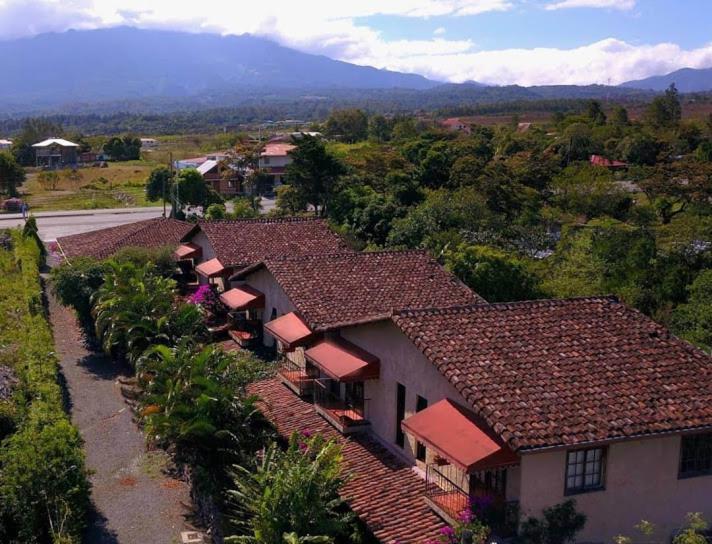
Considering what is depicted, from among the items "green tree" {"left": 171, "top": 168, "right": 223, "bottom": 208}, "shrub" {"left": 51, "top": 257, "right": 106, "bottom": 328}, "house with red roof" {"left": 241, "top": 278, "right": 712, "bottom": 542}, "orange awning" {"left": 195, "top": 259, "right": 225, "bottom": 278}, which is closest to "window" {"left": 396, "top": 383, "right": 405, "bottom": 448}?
"house with red roof" {"left": 241, "top": 278, "right": 712, "bottom": 542}

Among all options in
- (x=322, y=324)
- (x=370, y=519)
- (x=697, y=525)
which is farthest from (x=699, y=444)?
(x=322, y=324)

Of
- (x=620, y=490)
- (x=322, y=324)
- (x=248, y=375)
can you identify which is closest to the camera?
(x=620, y=490)

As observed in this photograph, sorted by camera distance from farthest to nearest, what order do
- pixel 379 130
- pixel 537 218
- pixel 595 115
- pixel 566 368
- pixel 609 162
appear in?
1. pixel 379 130
2. pixel 595 115
3. pixel 609 162
4. pixel 537 218
5. pixel 566 368

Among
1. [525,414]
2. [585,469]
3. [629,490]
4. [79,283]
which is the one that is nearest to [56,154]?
[79,283]

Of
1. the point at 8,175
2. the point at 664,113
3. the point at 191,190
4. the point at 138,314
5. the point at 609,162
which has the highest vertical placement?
the point at 664,113

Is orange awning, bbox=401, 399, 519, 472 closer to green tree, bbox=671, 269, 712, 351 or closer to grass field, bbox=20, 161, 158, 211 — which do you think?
green tree, bbox=671, 269, 712, 351

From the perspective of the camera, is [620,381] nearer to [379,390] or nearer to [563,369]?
[563,369]

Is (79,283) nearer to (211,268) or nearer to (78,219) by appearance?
(211,268)
